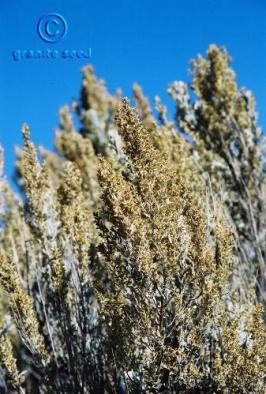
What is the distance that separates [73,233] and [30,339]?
1.35 m

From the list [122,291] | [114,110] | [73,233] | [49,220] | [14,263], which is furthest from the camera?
[49,220]

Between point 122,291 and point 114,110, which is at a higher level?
point 114,110

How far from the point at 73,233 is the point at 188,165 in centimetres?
297

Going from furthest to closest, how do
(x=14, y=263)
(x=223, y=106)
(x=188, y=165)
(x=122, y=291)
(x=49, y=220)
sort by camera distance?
(x=223, y=106), (x=188, y=165), (x=49, y=220), (x=14, y=263), (x=122, y=291)

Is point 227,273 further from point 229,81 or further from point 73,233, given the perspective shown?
point 229,81

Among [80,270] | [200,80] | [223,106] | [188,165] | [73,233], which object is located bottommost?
[80,270]

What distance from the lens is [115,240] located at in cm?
490

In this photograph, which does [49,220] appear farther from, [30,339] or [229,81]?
[229,81]

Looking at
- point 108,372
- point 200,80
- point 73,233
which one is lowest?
point 108,372

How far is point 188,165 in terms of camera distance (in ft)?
27.6

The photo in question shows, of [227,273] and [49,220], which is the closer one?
[227,273]

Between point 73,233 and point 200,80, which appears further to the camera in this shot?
point 200,80

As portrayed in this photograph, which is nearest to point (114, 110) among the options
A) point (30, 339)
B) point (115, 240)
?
point (115, 240)

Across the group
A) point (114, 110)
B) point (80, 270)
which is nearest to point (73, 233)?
point (80, 270)
